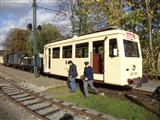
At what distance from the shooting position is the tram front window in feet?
60.6

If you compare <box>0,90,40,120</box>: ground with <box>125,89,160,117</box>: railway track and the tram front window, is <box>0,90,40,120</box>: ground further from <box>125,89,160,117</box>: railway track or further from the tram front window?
the tram front window

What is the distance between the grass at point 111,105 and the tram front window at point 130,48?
293 centimetres

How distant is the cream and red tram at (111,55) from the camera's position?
18.0 metres

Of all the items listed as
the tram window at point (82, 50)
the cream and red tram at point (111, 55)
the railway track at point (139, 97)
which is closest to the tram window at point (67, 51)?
the cream and red tram at point (111, 55)

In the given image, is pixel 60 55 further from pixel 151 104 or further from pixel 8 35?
pixel 8 35

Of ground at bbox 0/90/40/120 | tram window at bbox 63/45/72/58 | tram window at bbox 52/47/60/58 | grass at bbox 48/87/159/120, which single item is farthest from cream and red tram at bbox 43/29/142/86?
ground at bbox 0/90/40/120

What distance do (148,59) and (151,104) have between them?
1387cm

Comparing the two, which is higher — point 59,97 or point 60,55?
point 60,55

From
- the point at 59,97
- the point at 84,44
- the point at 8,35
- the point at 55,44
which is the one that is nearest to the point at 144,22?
the point at 55,44

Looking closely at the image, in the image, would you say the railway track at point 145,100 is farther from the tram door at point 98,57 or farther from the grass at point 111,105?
the tram door at point 98,57

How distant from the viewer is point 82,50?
69.3 ft

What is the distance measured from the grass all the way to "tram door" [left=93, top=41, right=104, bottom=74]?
162 centimetres

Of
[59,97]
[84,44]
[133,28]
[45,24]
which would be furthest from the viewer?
[45,24]

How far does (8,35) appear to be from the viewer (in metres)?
100
